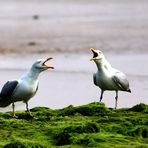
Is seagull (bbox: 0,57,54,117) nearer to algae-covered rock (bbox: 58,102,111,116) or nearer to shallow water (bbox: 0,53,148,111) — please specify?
algae-covered rock (bbox: 58,102,111,116)

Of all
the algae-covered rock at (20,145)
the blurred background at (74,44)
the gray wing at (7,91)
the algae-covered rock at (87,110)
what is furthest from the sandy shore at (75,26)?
the algae-covered rock at (20,145)

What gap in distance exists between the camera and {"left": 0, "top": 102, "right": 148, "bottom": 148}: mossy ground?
10281 mm

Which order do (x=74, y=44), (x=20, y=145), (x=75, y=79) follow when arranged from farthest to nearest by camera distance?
(x=74, y=44)
(x=75, y=79)
(x=20, y=145)

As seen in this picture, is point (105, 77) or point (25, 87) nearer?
point (25, 87)

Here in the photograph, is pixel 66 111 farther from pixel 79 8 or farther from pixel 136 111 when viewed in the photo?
pixel 79 8

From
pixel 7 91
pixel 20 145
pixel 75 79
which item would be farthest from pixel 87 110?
pixel 75 79

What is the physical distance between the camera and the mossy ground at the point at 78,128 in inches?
405

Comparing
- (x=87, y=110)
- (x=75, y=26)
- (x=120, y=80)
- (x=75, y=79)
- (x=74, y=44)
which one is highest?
(x=75, y=26)

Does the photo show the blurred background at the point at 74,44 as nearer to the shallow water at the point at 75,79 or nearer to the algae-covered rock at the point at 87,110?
the shallow water at the point at 75,79

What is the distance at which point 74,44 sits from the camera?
28219 mm

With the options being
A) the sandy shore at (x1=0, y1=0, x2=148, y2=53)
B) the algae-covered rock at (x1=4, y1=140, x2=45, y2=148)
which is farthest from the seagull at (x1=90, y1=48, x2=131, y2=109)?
the sandy shore at (x1=0, y1=0, x2=148, y2=53)

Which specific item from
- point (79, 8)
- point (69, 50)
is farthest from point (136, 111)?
point (79, 8)

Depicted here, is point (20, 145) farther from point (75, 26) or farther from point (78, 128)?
point (75, 26)

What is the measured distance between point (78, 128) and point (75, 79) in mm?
8958
